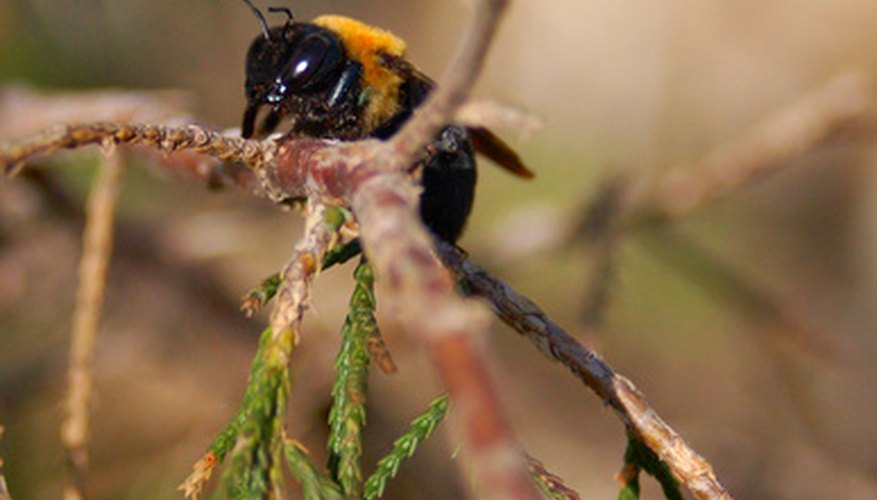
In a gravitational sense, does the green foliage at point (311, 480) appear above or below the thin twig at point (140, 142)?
below

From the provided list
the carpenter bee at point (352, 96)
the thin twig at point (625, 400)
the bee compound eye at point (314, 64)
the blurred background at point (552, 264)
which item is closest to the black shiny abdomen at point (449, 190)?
the carpenter bee at point (352, 96)

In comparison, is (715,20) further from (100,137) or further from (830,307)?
(100,137)

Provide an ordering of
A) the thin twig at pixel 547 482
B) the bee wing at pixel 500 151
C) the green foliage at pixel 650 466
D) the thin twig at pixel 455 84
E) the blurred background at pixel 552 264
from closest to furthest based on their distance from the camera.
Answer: the thin twig at pixel 455 84, the thin twig at pixel 547 482, the green foliage at pixel 650 466, the bee wing at pixel 500 151, the blurred background at pixel 552 264

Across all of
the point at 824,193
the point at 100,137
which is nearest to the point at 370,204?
the point at 100,137

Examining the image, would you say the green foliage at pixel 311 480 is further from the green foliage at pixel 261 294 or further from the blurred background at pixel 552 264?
the blurred background at pixel 552 264

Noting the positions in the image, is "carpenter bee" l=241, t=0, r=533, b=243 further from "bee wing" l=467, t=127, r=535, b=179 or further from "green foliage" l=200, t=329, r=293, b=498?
"green foliage" l=200, t=329, r=293, b=498
